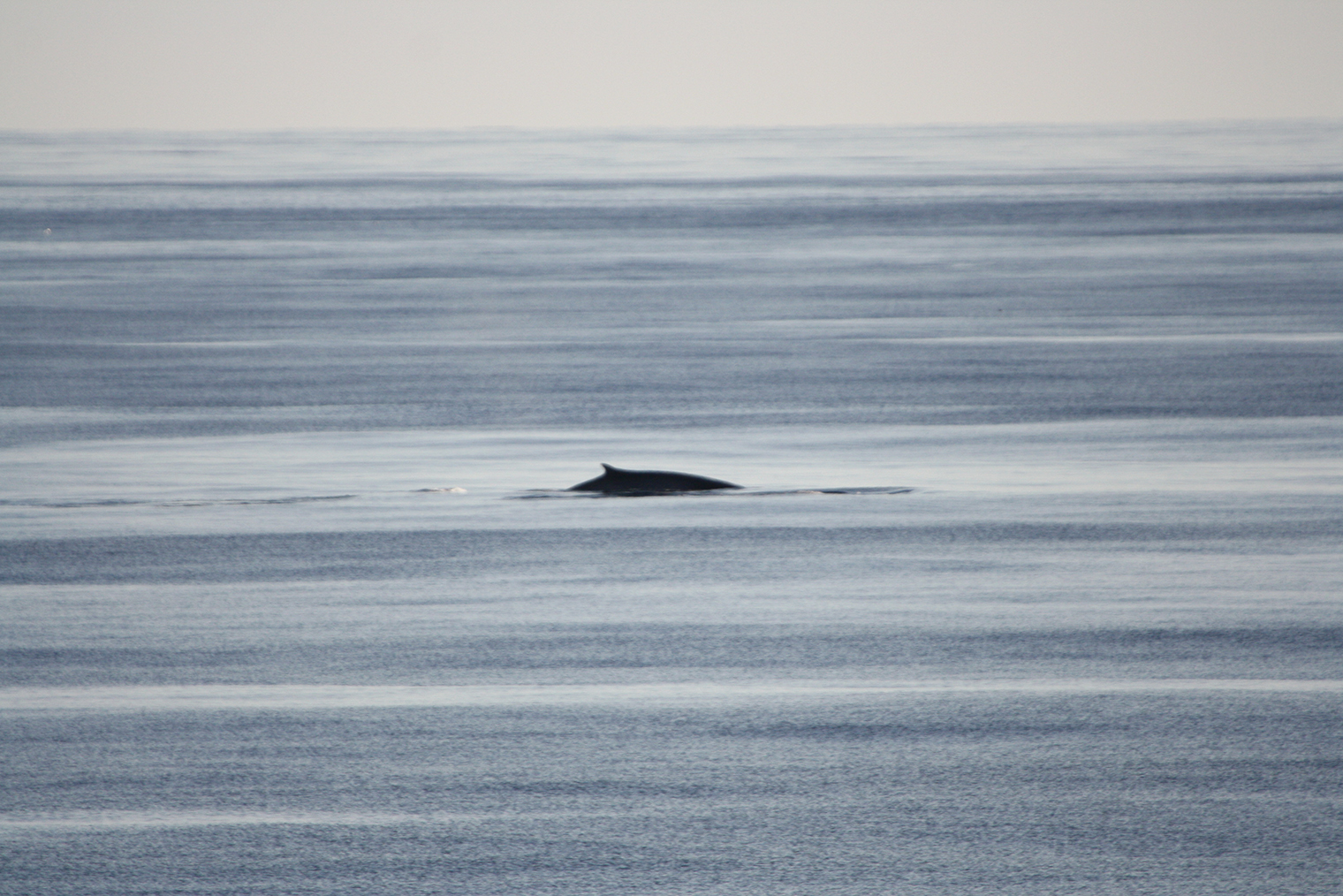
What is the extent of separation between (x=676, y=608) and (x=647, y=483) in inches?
145

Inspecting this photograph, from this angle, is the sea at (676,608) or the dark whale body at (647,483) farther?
the dark whale body at (647,483)

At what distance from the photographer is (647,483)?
1270cm

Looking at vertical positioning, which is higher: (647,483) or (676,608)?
(647,483)

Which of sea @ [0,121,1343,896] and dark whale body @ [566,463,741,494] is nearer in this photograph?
sea @ [0,121,1343,896]

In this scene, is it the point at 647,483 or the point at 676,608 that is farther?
the point at 647,483

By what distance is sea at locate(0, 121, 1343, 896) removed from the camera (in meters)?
5.73

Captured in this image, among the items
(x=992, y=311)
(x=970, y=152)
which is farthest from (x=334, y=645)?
(x=970, y=152)

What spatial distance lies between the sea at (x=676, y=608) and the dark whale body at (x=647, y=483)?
15cm

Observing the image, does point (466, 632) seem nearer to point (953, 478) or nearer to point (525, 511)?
point (525, 511)

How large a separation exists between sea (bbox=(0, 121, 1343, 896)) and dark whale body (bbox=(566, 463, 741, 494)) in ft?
0.49

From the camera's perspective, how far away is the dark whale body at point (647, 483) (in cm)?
1259

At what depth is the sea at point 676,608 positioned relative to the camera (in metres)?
5.73

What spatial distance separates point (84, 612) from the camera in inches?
357

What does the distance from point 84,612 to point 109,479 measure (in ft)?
14.6
